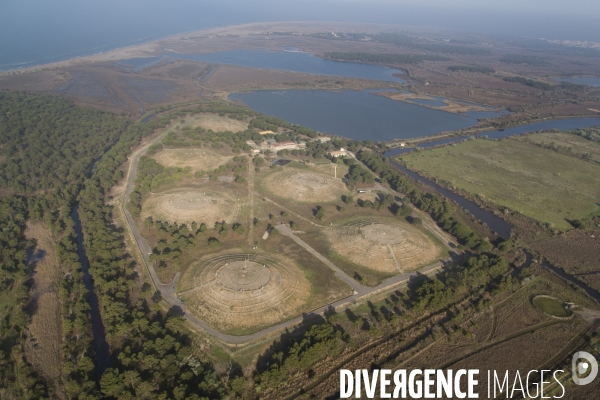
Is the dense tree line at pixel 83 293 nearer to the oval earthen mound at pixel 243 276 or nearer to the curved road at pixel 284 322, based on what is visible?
the curved road at pixel 284 322

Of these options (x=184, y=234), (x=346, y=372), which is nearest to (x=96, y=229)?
(x=184, y=234)

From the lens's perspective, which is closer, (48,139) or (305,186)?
(305,186)

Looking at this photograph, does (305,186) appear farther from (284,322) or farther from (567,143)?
(567,143)

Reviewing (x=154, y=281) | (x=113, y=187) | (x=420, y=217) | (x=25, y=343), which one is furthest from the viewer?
(x=113, y=187)

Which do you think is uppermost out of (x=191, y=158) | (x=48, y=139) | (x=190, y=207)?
(x=48, y=139)

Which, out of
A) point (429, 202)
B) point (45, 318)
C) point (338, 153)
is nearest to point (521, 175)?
point (429, 202)


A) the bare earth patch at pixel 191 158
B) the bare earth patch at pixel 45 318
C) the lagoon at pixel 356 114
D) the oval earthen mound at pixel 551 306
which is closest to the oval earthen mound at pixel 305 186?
the bare earth patch at pixel 191 158

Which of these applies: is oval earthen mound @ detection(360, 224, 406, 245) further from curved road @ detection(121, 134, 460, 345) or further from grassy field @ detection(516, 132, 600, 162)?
grassy field @ detection(516, 132, 600, 162)

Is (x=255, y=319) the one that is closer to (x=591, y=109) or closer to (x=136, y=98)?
(x=136, y=98)
